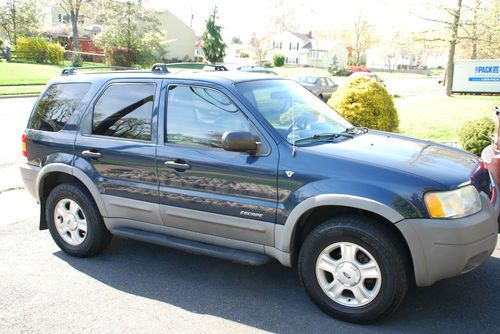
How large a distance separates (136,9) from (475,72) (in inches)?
1236

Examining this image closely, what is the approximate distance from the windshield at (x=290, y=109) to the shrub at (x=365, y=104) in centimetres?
458

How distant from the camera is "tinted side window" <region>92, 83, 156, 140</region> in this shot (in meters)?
4.41

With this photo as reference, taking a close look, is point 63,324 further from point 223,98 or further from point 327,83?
point 327,83

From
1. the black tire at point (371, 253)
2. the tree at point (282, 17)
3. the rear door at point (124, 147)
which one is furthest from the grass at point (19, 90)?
the tree at point (282, 17)

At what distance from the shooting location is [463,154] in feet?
14.0

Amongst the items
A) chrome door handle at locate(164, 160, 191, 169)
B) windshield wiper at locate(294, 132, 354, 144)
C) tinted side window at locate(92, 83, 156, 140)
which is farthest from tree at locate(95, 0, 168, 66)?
windshield wiper at locate(294, 132, 354, 144)

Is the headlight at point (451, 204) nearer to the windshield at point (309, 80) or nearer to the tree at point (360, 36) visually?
the windshield at point (309, 80)

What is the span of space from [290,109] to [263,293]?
5.26 ft

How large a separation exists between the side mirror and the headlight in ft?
4.31

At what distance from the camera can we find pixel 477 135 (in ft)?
28.8

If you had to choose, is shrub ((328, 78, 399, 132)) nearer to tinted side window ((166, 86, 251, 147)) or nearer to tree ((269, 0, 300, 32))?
tinted side window ((166, 86, 251, 147))

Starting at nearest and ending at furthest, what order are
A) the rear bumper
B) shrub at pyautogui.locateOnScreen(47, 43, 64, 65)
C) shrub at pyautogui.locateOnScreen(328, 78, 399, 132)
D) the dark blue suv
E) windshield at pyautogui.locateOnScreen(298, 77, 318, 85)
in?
the dark blue suv → the rear bumper → shrub at pyautogui.locateOnScreen(328, 78, 399, 132) → windshield at pyautogui.locateOnScreen(298, 77, 318, 85) → shrub at pyautogui.locateOnScreen(47, 43, 64, 65)

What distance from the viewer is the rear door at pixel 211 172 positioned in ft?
12.4

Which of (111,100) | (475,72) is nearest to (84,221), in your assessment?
(111,100)
